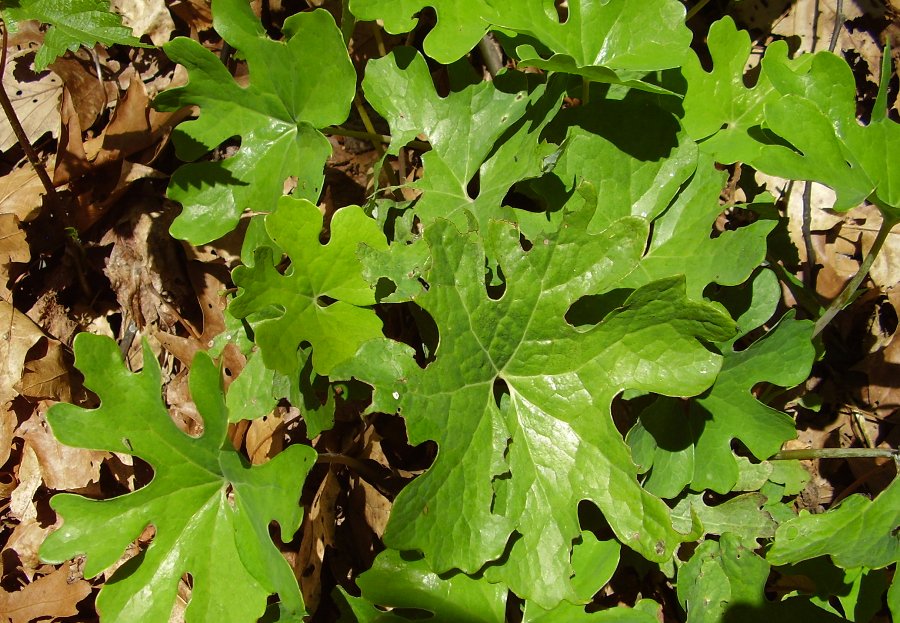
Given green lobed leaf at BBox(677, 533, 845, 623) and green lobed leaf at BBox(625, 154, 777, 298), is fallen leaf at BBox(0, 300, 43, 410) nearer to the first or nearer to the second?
green lobed leaf at BBox(625, 154, 777, 298)

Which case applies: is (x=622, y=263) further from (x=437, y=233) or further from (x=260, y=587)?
(x=260, y=587)

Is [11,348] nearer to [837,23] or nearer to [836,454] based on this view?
[836,454]

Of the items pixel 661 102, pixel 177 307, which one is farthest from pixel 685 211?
pixel 177 307

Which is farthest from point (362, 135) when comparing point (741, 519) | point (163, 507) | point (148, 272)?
point (741, 519)

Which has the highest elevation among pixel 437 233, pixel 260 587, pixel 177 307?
pixel 437 233

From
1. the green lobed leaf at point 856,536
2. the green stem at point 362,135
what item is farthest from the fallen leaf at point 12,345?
the green lobed leaf at point 856,536
